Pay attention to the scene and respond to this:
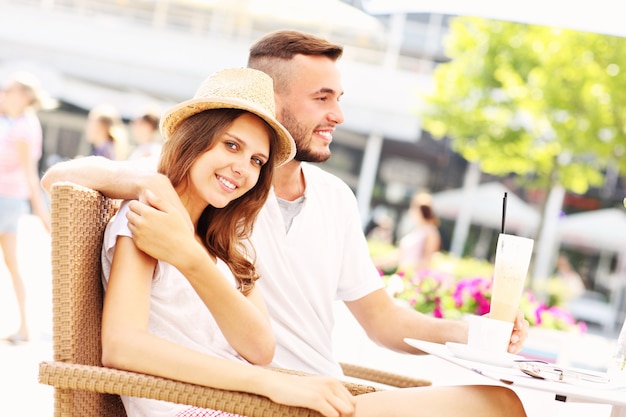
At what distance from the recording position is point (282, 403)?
1661 millimetres

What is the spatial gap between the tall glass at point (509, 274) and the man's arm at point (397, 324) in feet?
1.37

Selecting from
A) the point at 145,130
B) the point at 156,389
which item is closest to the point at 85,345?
the point at 156,389

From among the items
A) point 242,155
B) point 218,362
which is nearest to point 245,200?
point 242,155

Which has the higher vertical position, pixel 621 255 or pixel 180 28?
pixel 180 28

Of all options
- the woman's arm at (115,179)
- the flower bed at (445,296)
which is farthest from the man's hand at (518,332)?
the flower bed at (445,296)

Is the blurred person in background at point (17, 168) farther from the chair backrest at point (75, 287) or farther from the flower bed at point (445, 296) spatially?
the chair backrest at point (75, 287)

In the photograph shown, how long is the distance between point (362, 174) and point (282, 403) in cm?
1543

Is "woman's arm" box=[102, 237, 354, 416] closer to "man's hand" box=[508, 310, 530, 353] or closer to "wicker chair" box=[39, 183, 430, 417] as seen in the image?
"wicker chair" box=[39, 183, 430, 417]

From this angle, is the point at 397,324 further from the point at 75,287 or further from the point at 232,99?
the point at 75,287

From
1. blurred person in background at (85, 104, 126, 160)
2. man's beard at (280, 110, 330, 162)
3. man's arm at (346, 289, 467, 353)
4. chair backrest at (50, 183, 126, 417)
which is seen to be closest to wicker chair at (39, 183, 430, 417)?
chair backrest at (50, 183, 126, 417)

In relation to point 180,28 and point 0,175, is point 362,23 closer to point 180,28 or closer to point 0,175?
point 180,28

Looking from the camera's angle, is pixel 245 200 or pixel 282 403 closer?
pixel 282 403

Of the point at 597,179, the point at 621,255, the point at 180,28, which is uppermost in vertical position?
the point at 180,28

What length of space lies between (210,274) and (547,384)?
0.67 m
